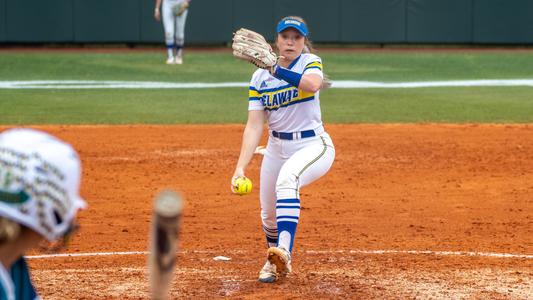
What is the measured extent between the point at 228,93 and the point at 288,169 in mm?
12866

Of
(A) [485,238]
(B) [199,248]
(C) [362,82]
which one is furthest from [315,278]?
(C) [362,82]

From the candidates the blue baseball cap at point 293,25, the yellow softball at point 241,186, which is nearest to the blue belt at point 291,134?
the yellow softball at point 241,186

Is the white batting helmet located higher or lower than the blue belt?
higher

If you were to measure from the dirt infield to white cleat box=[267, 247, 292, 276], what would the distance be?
0.16 m

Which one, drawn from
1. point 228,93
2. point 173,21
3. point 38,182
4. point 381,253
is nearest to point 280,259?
point 381,253

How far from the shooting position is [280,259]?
696 cm

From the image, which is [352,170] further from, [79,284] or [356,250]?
[79,284]

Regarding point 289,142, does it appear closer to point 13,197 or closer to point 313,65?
point 313,65

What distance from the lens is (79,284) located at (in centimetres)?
724

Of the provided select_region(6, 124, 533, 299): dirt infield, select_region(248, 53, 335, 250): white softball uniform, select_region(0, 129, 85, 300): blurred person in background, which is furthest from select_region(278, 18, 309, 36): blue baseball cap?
select_region(0, 129, 85, 300): blurred person in background

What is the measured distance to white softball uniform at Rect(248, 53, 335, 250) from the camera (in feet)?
23.0

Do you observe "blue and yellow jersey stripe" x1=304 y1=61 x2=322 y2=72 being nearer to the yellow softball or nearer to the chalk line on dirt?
the yellow softball

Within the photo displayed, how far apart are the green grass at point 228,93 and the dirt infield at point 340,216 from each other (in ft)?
4.66

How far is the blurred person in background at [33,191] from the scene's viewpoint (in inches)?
86.7
